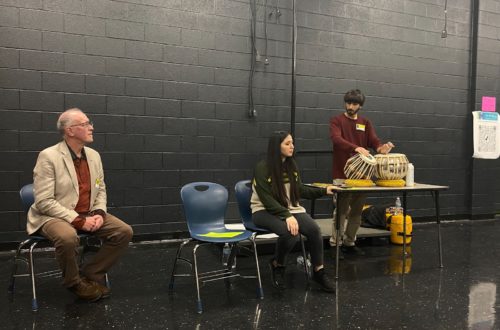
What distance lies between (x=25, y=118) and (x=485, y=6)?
5.53 meters

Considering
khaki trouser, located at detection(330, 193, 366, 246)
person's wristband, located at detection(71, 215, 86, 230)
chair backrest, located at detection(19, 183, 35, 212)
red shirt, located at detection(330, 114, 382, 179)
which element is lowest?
khaki trouser, located at detection(330, 193, 366, 246)

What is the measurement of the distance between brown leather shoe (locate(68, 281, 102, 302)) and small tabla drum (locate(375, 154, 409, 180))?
219 cm

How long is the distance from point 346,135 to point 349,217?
0.73 metres

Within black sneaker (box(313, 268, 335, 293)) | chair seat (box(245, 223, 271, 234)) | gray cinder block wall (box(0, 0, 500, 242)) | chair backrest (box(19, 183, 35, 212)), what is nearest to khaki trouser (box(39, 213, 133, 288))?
chair backrest (box(19, 183, 35, 212))

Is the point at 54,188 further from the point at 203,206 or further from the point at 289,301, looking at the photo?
the point at 289,301

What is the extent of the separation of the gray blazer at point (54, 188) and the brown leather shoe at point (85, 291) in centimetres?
39

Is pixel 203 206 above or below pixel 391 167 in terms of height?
below

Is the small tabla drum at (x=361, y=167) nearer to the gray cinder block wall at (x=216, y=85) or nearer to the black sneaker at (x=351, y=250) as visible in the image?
the black sneaker at (x=351, y=250)

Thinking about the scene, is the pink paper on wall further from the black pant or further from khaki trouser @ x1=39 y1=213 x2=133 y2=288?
khaki trouser @ x1=39 y1=213 x2=133 y2=288

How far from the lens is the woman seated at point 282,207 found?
2742mm

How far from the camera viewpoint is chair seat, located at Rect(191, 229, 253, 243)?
2543mm

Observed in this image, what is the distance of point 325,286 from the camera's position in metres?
2.74

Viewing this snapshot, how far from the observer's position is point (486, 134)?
5.41 metres

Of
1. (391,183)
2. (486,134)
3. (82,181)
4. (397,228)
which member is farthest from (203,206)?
(486,134)
